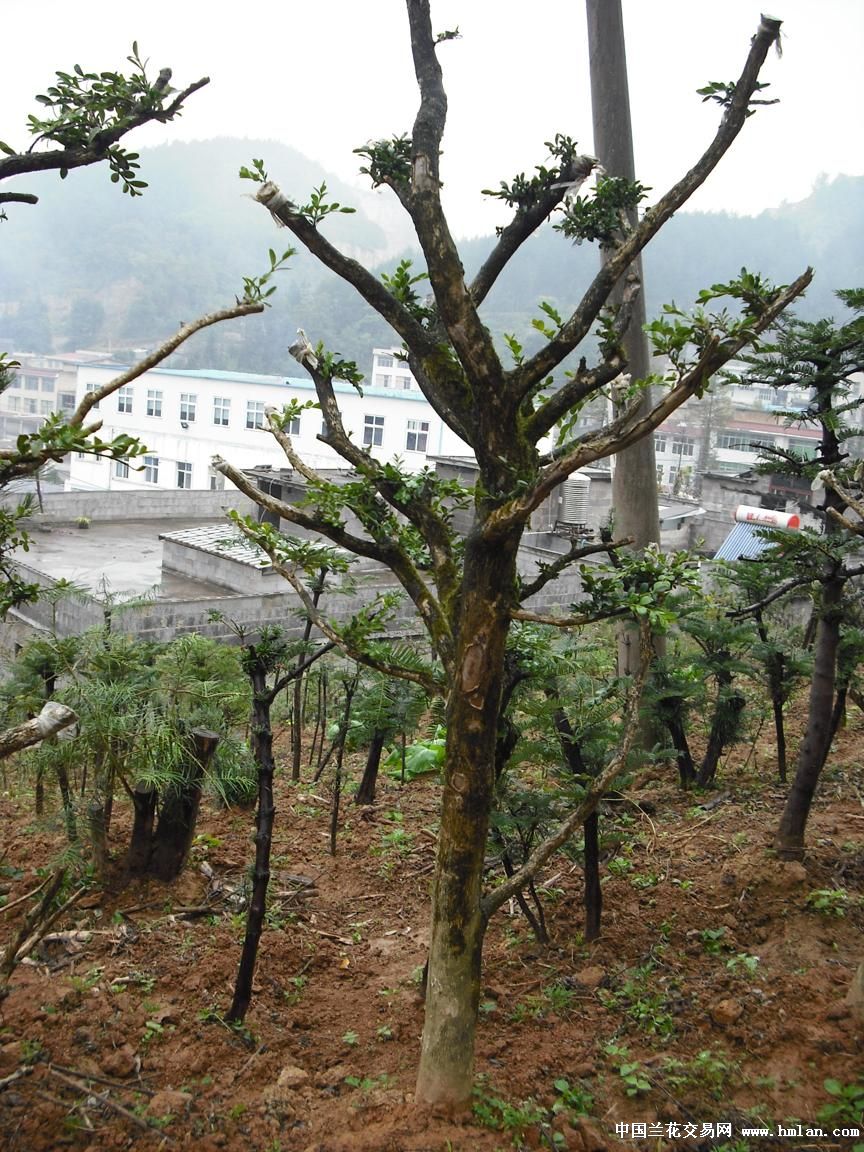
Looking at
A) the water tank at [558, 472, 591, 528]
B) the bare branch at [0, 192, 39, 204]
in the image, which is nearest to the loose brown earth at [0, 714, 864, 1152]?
the bare branch at [0, 192, 39, 204]

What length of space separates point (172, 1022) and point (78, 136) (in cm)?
364

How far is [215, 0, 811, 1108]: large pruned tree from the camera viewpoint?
3561 millimetres

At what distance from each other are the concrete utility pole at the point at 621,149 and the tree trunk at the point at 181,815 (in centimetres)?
400

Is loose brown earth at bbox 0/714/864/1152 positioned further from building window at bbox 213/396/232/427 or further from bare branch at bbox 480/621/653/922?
building window at bbox 213/396/232/427

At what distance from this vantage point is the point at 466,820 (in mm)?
3744

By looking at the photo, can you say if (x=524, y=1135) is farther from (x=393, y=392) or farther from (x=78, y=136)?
(x=393, y=392)

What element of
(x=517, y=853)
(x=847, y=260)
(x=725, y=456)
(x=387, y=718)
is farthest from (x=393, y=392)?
(x=847, y=260)

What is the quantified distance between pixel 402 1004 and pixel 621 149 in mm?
6873

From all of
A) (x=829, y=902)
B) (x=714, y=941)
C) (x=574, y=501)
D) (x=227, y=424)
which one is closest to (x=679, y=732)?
(x=829, y=902)

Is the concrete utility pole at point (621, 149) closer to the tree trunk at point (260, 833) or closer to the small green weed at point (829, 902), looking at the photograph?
A: the small green weed at point (829, 902)

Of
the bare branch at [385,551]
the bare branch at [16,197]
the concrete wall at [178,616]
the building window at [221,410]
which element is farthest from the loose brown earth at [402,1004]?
the building window at [221,410]

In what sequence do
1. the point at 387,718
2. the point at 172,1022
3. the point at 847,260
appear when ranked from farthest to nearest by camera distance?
the point at 847,260 < the point at 387,718 < the point at 172,1022

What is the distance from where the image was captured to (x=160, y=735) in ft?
17.3

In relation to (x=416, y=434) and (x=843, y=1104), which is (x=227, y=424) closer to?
(x=416, y=434)
